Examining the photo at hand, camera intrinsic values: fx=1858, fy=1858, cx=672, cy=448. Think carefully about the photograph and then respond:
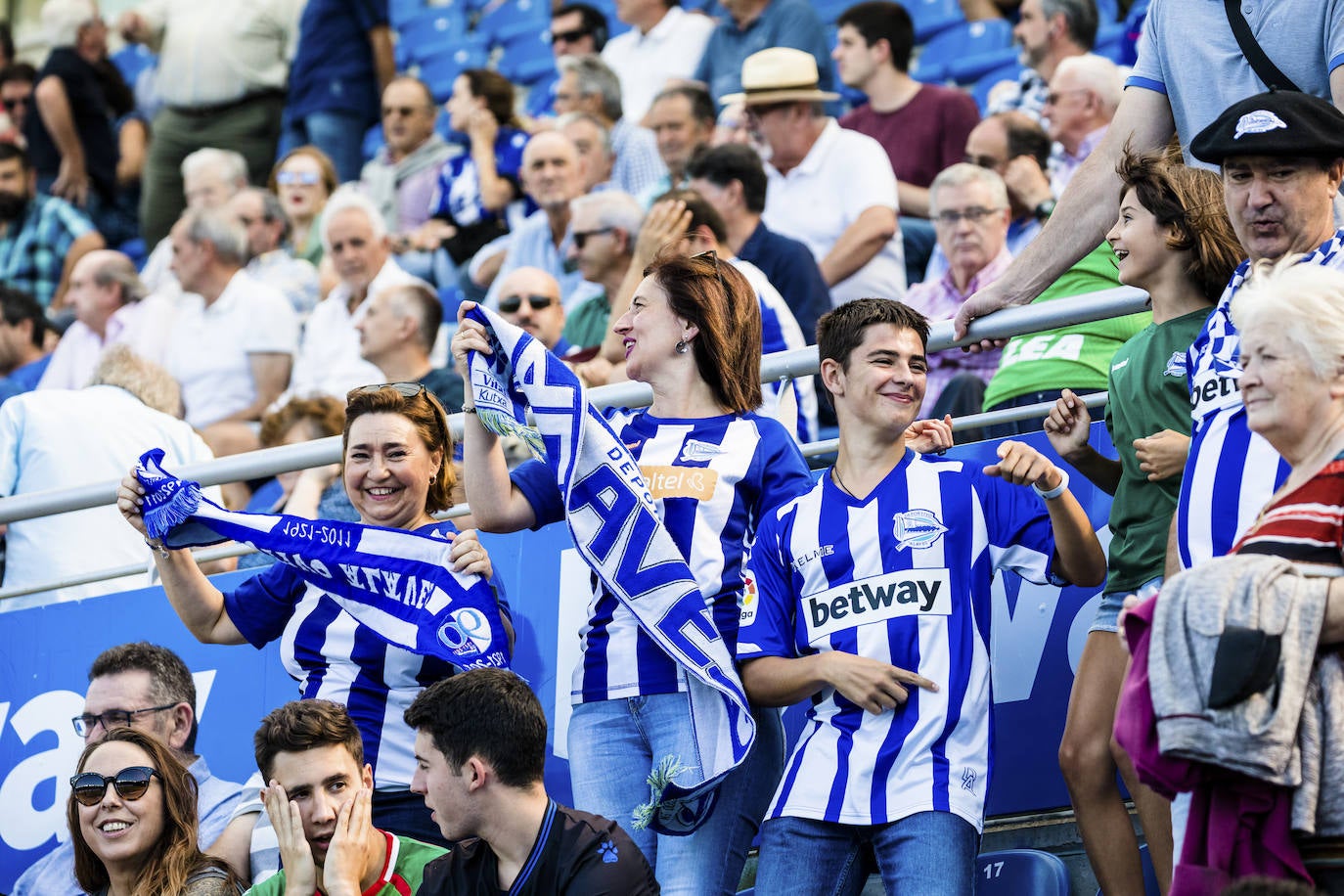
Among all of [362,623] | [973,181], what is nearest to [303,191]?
[973,181]

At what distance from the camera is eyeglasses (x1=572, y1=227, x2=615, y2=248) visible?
7.45 metres

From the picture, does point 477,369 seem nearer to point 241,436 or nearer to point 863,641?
point 863,641

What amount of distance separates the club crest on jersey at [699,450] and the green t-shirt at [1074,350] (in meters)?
1.32

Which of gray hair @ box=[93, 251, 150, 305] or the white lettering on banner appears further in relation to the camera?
gray hair @ box=[93, 251, 150, 305]

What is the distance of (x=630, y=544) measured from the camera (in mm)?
4059

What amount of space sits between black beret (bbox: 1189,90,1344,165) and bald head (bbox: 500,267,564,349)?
3867mm

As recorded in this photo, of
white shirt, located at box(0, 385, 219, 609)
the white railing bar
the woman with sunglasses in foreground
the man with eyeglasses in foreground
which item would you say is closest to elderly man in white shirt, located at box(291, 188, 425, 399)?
white shirt, located at box(0, 385, 219, 609)

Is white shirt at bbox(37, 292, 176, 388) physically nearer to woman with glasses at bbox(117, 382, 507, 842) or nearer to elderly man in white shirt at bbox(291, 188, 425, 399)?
elderly man in white shirt at bbox(291, 188, 425, 399)

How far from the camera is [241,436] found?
8664 mm

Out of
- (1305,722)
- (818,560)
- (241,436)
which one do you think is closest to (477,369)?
(818,560)

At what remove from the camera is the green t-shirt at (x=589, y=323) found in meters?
7.45

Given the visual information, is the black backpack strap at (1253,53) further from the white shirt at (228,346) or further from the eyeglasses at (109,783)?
the white shirt at (228,346)

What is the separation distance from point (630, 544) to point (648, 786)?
0.53m

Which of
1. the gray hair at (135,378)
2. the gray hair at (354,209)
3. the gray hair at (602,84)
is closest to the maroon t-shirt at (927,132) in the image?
the gray hair at (602,84)
